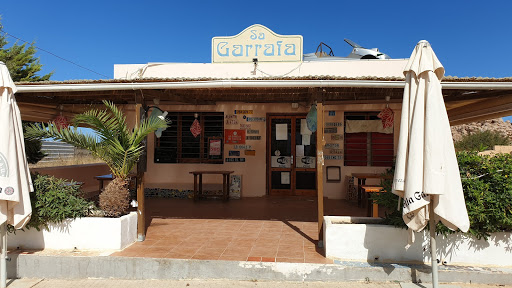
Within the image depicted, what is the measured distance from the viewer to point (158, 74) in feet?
30.4

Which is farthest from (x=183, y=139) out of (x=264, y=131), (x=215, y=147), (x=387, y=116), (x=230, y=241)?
(x=387, y=116)

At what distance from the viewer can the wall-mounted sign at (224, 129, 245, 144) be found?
30.7ft

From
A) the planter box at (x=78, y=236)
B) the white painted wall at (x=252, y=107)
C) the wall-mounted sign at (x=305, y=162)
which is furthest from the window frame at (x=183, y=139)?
the planter box at (x=78, y=236)

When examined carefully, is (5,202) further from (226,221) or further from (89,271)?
(226,221)

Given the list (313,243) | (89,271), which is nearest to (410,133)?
(313,243)

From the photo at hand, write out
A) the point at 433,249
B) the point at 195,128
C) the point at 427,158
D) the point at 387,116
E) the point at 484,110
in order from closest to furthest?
1. the point at 427,158
2. the point at 433,249
3. the point at 484,110
4. the point at 387,116
5. the point at 195,128

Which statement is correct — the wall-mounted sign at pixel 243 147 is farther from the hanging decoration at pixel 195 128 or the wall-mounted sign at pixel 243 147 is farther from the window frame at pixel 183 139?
the hanging decoration at pixel 195 128

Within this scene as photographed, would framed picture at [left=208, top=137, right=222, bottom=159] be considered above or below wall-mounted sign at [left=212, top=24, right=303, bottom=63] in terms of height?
below

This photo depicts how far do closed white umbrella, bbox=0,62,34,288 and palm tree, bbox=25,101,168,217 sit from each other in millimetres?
767

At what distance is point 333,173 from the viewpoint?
9.12 metres

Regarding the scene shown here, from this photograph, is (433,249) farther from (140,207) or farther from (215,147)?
(215,147)

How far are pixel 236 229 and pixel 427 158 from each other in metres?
3.52

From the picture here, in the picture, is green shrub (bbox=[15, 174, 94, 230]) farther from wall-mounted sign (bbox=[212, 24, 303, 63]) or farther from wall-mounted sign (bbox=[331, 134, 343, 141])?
wall-mounted sign (bbox=[331, 134, 343, 141])

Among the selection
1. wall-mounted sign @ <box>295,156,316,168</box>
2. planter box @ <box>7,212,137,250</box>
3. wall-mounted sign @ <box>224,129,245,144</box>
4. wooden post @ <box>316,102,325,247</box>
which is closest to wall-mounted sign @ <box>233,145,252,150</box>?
wall-mounted sign @ <box>224,129,245,144</box>
